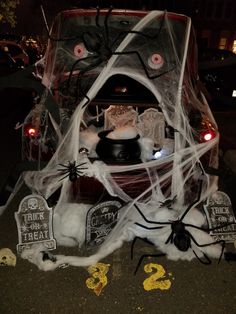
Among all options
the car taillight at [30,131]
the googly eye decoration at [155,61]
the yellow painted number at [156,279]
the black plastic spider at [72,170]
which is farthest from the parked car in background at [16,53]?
the yellow painted number at [156,279]

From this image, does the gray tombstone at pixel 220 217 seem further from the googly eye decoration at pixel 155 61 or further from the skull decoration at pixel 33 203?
the skull decoration at pixel 33 203

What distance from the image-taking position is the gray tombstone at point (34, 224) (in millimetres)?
3102

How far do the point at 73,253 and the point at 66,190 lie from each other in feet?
2.11

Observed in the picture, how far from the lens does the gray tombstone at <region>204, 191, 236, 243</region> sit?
326cm

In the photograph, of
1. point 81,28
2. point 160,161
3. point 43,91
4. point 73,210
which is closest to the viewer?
point 43,91

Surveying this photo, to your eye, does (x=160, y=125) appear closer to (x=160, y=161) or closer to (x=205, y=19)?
(x=160, y=161)

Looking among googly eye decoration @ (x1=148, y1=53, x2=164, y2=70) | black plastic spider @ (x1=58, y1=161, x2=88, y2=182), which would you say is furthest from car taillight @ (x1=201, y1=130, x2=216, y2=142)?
black plastic spider @ (x1=58, y1=161, x2=88, y2=182)

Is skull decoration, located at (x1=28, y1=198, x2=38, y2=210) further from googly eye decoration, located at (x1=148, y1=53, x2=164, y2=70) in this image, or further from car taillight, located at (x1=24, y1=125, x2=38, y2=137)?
googly eye decoration, located at (x1=148, y1=53, x2=164, y2=70)

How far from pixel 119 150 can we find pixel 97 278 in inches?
48.9

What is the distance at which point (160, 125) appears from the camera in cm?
388

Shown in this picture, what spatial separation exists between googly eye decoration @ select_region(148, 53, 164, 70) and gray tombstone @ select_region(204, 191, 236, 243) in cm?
154

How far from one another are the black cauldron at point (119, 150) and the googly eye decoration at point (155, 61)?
88 cm

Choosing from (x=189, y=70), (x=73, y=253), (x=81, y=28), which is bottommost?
(x=73, y=253)

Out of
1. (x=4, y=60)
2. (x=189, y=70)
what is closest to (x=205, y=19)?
(x=4, y=60)
